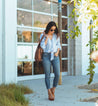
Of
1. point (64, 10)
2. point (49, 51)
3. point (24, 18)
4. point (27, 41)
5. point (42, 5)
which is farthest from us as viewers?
point (64, 10)

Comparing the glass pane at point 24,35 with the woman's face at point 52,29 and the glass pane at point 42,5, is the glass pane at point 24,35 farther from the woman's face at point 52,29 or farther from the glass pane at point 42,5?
the woman's face at point 52,29

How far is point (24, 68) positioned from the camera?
1095 centimetres

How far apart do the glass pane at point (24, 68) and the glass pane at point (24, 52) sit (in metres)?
0.25

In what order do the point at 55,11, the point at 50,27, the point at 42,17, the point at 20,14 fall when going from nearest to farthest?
the point at 50,27, the point at 20,14, the point at 42,17, the point at 55,11

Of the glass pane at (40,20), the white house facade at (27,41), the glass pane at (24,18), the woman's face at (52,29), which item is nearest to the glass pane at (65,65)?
the white house facade at (27,41)

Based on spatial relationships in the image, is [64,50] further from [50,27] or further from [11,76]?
[50,27]

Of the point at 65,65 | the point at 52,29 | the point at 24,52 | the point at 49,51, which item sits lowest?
the point at 65,65

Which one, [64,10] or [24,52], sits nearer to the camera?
[24,52]

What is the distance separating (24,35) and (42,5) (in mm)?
1862

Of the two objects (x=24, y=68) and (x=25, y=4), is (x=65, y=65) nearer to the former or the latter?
(x=24, y=68)

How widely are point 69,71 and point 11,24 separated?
213 inches

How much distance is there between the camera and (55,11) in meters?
12.6

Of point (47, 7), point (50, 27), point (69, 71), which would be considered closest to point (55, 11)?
point (47, 7)

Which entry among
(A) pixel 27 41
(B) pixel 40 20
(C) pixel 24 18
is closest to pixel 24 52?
(A) pixel 27 41
